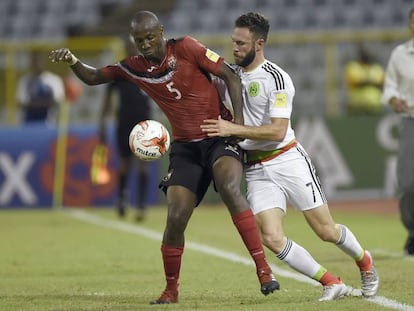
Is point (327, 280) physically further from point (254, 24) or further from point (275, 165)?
point (254, 24)

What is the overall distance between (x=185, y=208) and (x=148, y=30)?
50.7 inches

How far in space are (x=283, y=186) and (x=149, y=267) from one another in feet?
9.43

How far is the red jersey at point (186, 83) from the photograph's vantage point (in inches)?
334

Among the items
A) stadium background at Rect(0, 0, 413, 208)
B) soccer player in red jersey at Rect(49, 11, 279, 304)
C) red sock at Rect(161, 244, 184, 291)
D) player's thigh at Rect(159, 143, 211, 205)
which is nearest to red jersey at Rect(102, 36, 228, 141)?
soccer player in red jersey at Rect(49, 11, 279, 304)

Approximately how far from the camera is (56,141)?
61.9 feet

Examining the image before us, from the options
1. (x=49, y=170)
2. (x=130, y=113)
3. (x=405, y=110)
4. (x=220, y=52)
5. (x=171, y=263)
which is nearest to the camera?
(x=171, y=263)

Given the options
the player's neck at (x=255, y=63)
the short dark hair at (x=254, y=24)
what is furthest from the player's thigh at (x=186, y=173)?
the short dark hair at (x=254, y=24)

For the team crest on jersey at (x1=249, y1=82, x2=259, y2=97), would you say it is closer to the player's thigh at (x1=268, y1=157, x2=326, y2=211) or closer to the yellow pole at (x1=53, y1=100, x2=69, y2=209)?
the player's thigh at (x1=268, y1=157, x2=326, y2=211)

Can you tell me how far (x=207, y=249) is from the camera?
12.6m

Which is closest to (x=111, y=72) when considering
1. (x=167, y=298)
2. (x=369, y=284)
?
(x=167, y=298)

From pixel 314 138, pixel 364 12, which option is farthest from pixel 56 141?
pixel 364 12

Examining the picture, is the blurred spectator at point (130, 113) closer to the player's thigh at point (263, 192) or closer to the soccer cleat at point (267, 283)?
the player's thigh at point (263, 192)

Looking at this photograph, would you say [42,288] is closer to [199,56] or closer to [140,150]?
[140,150]

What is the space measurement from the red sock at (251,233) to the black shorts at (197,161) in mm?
386
